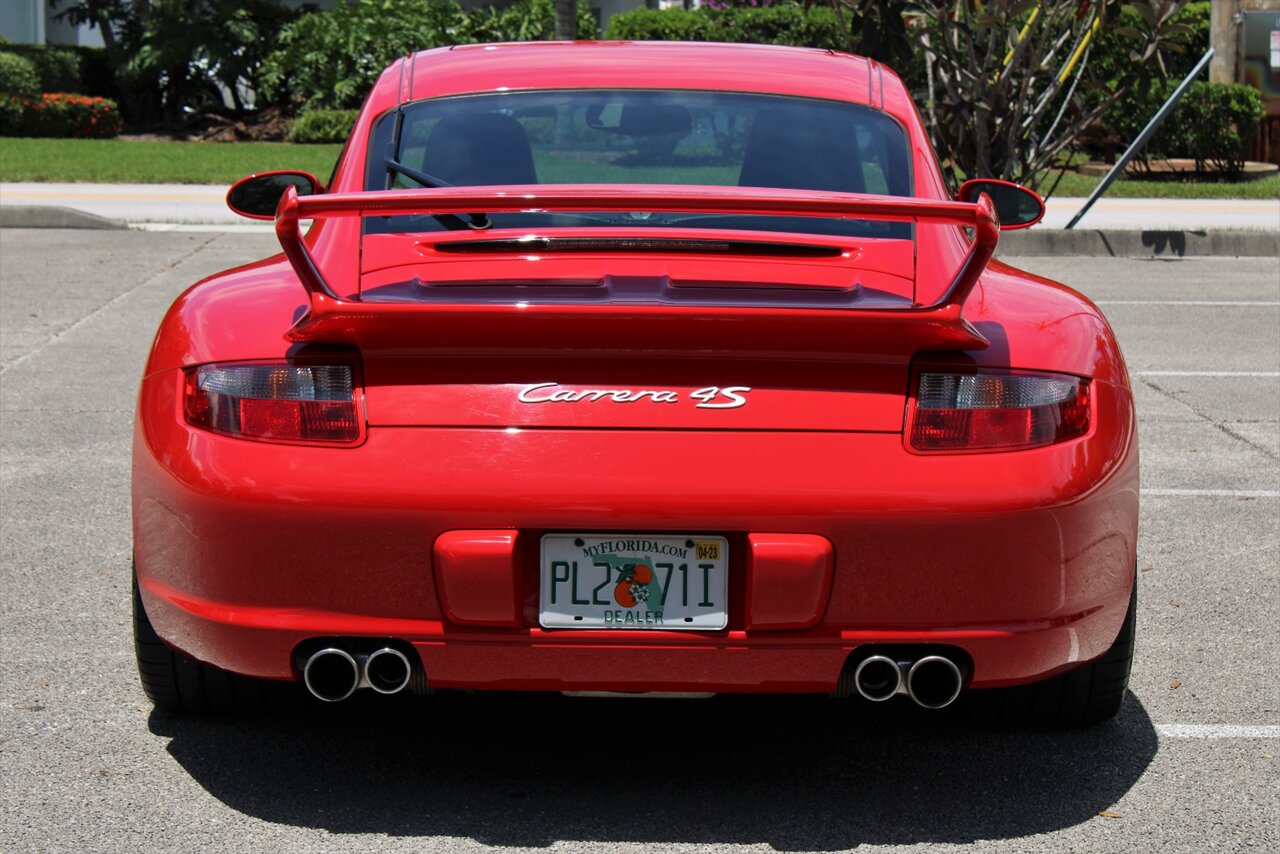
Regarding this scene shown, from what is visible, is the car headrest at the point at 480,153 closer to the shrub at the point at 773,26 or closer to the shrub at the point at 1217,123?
the shrub at the point at 1217,123

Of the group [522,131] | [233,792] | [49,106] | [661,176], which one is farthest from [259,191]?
[49,106]

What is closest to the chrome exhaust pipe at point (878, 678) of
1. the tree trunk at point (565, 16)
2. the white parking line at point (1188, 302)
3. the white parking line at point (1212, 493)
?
the white parking line at point (1212, 493)

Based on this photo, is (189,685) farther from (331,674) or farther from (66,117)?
(66,117)

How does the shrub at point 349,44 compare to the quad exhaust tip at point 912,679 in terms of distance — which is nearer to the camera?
the quad exhaust tip at point 912,679

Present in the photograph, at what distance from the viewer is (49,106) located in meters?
26.2

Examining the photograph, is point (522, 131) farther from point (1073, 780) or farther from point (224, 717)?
point (1073, 780)

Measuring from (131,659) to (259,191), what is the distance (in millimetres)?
1261

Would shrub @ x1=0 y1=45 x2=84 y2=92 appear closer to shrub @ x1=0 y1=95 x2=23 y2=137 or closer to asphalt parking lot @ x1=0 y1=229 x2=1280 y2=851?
shrub @ x1=0 y1=95 x2=23 y2=137

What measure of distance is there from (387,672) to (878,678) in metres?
0.92

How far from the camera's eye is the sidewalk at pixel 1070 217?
1452cm

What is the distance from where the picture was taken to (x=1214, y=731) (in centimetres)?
400

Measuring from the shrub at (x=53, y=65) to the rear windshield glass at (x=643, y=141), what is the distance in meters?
26.3

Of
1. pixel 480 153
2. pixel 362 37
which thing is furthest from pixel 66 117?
pixel 480 153

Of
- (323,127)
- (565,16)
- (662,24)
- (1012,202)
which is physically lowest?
(323,127)
